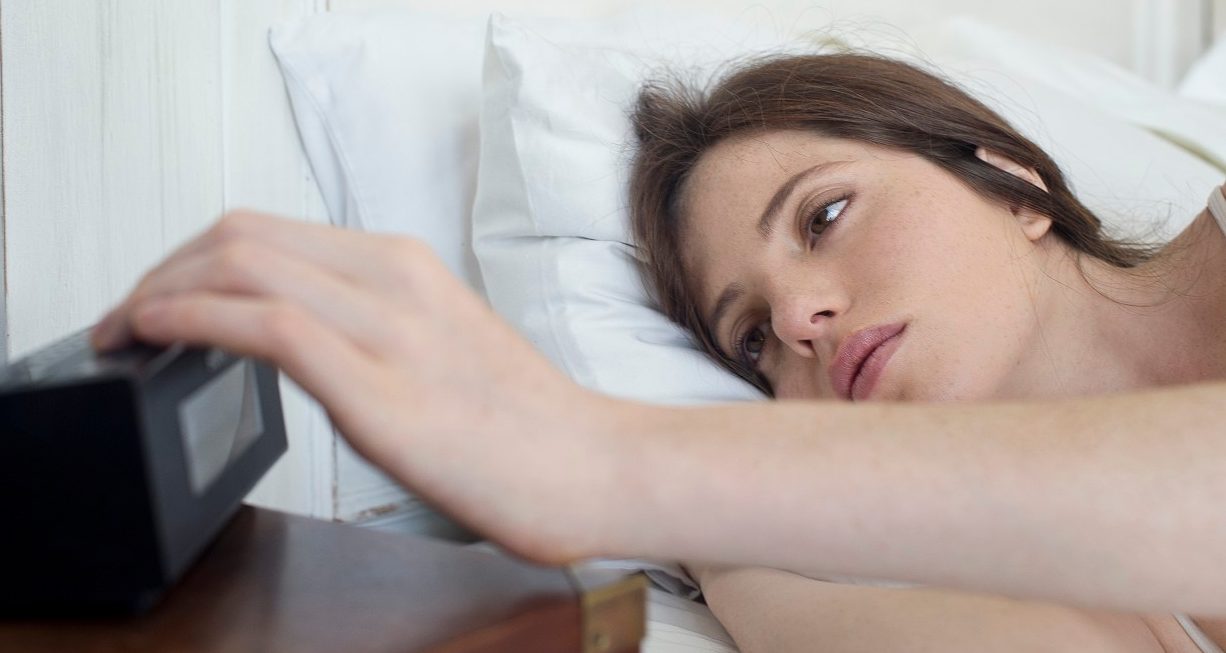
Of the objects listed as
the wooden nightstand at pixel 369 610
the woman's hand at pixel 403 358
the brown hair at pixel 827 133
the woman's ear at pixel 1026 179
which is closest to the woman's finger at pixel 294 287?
the woman's hand at pixel 403 358

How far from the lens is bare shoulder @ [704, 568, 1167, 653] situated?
2.07ft

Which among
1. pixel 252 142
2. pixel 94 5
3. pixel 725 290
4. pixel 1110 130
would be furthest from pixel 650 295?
pixel 1110 130

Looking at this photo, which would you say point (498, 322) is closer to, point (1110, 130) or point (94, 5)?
point (94, 5)

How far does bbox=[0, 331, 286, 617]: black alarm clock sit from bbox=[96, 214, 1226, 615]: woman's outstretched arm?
0.11 feet

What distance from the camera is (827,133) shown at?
1.01m

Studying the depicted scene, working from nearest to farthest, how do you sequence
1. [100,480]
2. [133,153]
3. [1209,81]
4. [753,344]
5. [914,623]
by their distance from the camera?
[100,480]
[914,623]
[133,153]
[753,344]
[1209,81]

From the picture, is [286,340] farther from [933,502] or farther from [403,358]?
[933,502]

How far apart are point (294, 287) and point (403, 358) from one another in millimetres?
51

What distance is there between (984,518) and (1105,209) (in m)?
0.92

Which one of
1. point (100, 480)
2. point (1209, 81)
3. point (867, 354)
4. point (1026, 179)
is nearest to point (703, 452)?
point (100, 480)

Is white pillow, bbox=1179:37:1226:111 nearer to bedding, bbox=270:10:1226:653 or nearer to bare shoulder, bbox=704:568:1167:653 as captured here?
bedding, bbox=270:10:1226:653

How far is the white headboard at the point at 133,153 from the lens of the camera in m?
0.76

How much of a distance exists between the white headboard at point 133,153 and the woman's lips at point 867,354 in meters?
0.53

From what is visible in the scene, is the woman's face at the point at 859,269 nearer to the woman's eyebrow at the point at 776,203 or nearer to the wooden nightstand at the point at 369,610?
the woman's eyebrow at the point at 776,203
